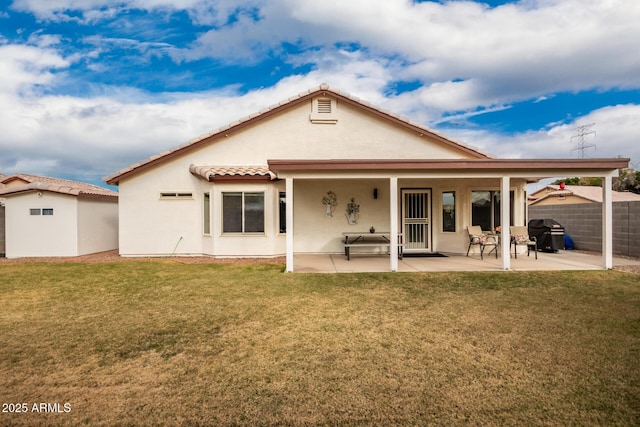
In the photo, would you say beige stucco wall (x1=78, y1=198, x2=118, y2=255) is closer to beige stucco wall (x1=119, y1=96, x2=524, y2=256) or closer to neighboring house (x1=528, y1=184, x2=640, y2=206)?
beige stucco wall (x1=119, y1=96, x2=524, y2=256)

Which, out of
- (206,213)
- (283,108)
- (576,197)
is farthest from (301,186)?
(576,197)

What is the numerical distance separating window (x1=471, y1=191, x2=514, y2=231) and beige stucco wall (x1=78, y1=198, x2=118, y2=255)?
15.6 m

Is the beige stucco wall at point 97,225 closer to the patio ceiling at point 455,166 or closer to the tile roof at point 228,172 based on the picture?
the tile roof at point 228,172

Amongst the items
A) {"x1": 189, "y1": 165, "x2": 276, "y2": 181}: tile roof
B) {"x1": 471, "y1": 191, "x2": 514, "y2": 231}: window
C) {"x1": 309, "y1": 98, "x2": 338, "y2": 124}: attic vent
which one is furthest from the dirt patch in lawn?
{"x1": 471, "y1": 191, "x2": 514, "y2": 231}: window

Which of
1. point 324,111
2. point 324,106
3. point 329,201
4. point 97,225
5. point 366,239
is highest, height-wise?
point 324,106

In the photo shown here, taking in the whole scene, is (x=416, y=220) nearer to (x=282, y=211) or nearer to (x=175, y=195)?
(x=282, y=211)

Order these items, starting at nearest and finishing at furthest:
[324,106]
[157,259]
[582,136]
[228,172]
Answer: [228,172] → [157,259] → [324,106] → [582,136]

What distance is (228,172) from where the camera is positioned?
12.5 m

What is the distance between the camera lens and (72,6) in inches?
521

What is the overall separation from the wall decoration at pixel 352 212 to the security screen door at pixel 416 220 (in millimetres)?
1849

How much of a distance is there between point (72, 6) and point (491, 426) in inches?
702

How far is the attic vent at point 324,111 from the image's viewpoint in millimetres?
13906

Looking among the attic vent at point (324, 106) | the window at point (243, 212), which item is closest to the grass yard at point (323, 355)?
the window at point (243, 212)

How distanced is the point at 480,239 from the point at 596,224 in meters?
6.34
